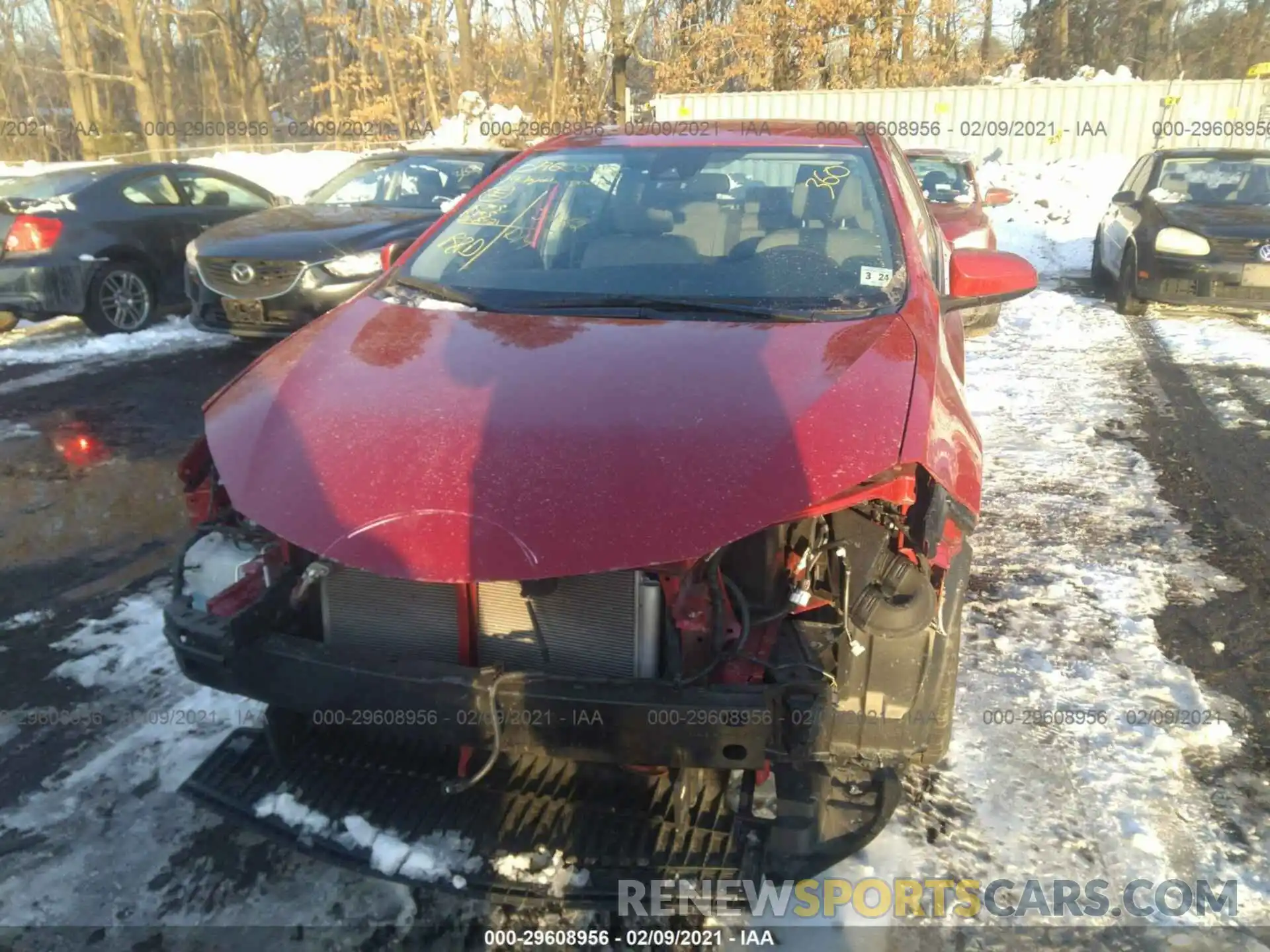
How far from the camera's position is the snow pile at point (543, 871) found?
229cm

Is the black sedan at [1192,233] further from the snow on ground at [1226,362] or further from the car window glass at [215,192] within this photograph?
the car window glass at [215,192]

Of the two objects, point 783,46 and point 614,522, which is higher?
point 783,46

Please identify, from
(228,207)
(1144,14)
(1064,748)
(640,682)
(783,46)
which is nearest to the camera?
(640,682)

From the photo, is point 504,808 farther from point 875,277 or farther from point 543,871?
point 875,277

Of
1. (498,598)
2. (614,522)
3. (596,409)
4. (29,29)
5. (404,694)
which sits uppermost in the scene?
(29,29)

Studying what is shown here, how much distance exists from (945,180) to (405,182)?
17.8 feet

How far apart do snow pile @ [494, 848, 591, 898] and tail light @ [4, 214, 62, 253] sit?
8038 millimetres

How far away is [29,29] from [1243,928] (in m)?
53.3

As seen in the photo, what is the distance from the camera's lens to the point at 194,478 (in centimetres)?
275

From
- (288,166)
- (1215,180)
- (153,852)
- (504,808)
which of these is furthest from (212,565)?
(288,166)

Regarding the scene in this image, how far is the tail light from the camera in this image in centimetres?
810

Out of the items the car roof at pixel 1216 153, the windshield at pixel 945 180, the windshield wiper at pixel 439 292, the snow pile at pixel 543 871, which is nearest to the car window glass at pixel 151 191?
the windshield wiper at pixel 439 292

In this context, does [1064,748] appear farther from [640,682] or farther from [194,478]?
[194,478]

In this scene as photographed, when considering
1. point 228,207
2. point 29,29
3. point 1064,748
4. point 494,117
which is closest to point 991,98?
point 494,117
